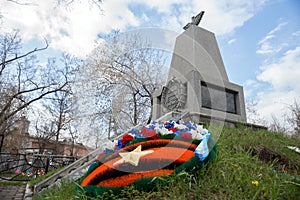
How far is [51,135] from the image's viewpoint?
15.1 m

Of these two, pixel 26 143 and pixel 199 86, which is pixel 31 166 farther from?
pixel 26 143

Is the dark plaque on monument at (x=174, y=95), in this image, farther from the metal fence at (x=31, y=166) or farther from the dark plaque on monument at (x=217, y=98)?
the metal fence at (x=31, y=166)

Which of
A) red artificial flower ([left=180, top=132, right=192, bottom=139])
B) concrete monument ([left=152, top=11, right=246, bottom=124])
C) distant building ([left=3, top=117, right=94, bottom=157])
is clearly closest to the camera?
red artificial flower ([left=180, top=132, right=192, bottom=139])

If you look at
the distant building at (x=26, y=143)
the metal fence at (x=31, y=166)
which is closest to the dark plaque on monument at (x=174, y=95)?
the metal fence at (x=31, y=166)

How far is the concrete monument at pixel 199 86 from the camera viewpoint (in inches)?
204

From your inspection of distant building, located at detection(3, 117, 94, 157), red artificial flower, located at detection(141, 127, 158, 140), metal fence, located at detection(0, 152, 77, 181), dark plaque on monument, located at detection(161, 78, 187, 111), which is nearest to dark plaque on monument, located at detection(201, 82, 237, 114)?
dark plaque on monument, located at detection(161, 78, 187, 111)

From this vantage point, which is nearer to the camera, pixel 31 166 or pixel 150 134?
pixel 150 134

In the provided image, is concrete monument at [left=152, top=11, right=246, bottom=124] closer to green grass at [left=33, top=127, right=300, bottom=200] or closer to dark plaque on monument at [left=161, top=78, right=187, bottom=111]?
dark plaque on monument at [left=161, top=78, right=187, bottom=111]

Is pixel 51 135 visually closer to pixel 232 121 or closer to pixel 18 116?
pixel 18 116

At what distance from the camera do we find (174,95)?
5586 millimetres

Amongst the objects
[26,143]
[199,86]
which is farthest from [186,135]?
[26,143]

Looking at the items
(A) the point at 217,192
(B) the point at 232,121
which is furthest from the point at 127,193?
(B) the point at 232,121

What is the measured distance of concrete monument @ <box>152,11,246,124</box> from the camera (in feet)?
17.0

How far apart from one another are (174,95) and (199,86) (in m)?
→ 0.70
